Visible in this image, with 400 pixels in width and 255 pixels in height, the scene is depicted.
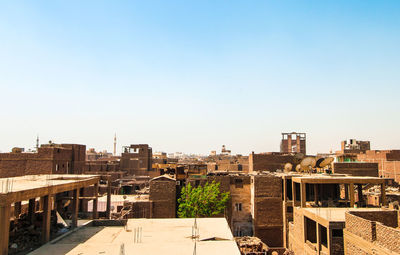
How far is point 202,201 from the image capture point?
34000 millimetres

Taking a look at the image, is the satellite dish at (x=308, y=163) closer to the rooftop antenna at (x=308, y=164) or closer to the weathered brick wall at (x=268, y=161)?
the rooftop antenna at (x=308, y=164)

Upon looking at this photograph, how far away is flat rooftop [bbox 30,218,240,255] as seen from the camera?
15000 millimetres

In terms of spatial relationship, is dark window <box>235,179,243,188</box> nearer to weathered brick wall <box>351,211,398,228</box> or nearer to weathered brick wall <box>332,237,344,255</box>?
weathered brick wall <box>332,237,344,255</box>

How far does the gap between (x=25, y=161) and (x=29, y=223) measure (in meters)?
29.2

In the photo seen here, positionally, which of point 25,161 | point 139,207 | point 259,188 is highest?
point 25,161

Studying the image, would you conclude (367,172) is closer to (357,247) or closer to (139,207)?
(357,247)

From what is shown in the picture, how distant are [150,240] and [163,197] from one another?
17.6 m

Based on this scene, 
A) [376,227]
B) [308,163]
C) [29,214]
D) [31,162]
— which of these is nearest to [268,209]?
[308,163]

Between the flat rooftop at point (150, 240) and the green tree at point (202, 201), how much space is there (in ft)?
37.2

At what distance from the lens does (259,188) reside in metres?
34.3

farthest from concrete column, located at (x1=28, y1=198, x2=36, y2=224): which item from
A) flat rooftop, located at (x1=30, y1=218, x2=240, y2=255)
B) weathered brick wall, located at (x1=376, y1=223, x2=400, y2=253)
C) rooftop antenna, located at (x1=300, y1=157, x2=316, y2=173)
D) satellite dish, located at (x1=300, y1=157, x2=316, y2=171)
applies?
satellite dish, located at (x1=300, y1=157, x2=316, y2=171)

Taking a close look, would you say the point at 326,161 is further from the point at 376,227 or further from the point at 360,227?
the point at 376,227

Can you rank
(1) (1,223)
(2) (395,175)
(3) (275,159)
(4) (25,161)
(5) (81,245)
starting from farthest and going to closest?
(2) (395,175)
(3) (275,159)
(4) (25,161)
(5) (81,245)
(1) (1,223)

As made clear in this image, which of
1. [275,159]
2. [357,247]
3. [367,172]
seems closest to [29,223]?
[357,247]
